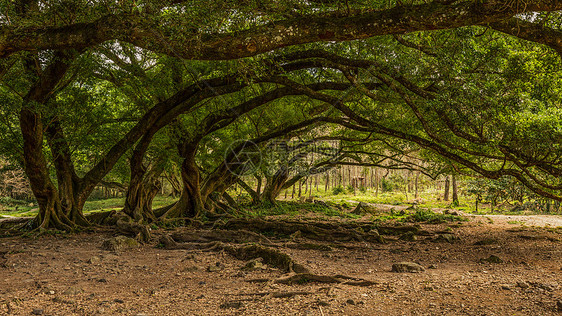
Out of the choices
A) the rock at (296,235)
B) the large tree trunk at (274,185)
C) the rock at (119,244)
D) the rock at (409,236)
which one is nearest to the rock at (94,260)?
the rock at (119,244)

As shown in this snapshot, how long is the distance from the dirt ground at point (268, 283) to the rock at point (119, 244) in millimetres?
195

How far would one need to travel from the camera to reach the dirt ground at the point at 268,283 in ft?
12.7

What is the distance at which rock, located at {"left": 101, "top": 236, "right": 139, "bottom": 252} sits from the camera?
7469 mm

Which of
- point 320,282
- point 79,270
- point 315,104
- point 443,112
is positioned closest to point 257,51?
point 320,282

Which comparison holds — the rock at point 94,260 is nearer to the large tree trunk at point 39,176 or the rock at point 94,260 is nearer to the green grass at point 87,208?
the large tree trunk at point 39,176

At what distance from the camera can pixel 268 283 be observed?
4.81 m

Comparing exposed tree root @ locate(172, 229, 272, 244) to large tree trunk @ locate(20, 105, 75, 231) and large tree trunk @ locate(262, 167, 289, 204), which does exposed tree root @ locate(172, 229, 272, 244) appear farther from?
large tree trunk @ locate(262, 167, 289, 204)

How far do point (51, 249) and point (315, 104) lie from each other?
996cm

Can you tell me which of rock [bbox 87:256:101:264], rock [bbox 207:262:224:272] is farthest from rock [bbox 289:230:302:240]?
rock [bbox 87:256:101:264]

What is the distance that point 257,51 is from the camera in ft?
Result: 17.0

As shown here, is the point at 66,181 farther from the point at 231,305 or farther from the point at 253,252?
the point at 231,305

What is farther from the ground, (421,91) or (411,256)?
(421,91)

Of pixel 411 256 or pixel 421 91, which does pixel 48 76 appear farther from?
pixel 411 256

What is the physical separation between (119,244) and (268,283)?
430 centimetres
